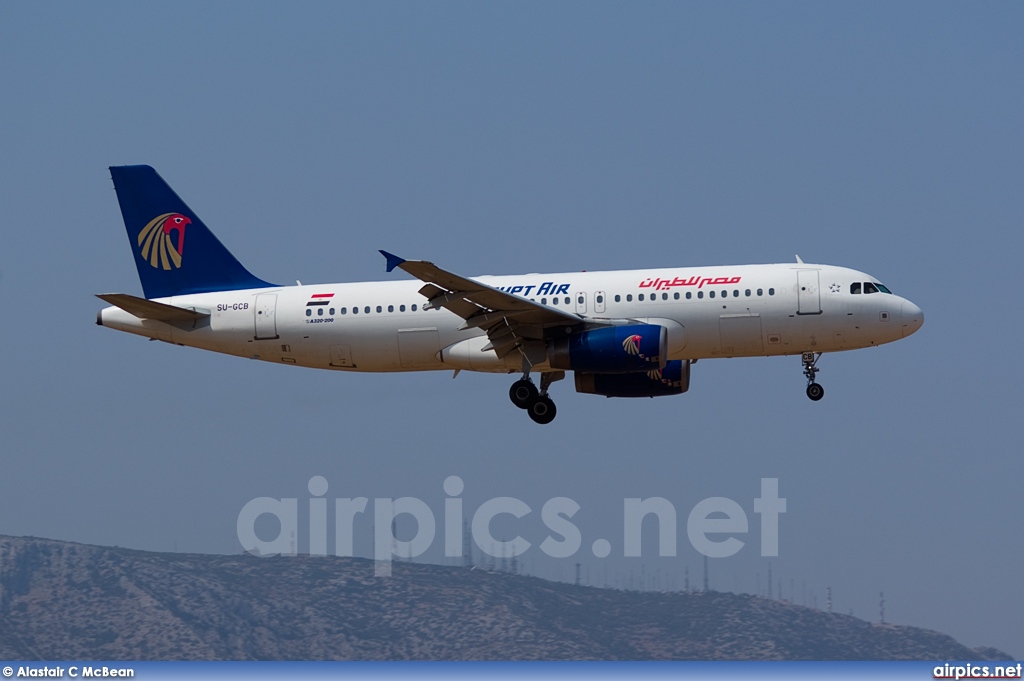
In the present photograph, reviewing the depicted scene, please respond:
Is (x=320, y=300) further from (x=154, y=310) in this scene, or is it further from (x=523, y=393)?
(x=523, y=393)

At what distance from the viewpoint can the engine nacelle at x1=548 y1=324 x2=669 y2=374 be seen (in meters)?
40.2

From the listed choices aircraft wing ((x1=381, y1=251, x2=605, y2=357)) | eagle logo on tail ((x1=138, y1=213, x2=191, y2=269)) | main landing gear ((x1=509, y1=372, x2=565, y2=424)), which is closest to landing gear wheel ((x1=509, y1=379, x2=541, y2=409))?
main landing gear ((x1=509, y1=372, x2=565, y2=424))

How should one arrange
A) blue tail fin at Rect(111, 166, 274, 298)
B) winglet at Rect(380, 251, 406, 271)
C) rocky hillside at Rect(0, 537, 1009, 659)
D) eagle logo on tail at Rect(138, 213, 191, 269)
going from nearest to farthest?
winglet at Rect(380, 251, 406, 271)
blue tail fin at Rect(111, 166, 274, 298)
eagle logo on tail at Rect(138, 213, 191, 269)
rocky hillside at Rect(0, 537, 1009, 659)

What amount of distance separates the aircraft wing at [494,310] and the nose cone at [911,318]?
9.29 m

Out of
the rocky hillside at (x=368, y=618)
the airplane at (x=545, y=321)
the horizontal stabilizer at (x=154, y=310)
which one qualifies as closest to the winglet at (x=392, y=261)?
the airplane at (x=545, y=321)

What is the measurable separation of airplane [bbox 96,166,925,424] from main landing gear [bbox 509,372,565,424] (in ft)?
0.10

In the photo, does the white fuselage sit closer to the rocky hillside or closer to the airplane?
the airplane

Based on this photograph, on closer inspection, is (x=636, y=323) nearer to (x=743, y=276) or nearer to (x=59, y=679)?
(x=743, y=276)

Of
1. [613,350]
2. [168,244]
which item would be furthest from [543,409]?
[168,244]

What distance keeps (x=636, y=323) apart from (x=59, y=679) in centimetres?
2183

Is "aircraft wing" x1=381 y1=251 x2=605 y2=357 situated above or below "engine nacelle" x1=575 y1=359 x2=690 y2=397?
above

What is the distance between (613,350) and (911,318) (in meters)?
9.04

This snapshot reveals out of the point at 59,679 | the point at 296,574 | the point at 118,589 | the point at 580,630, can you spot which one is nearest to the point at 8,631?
the point at 118,589

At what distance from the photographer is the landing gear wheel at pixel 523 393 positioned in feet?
143
